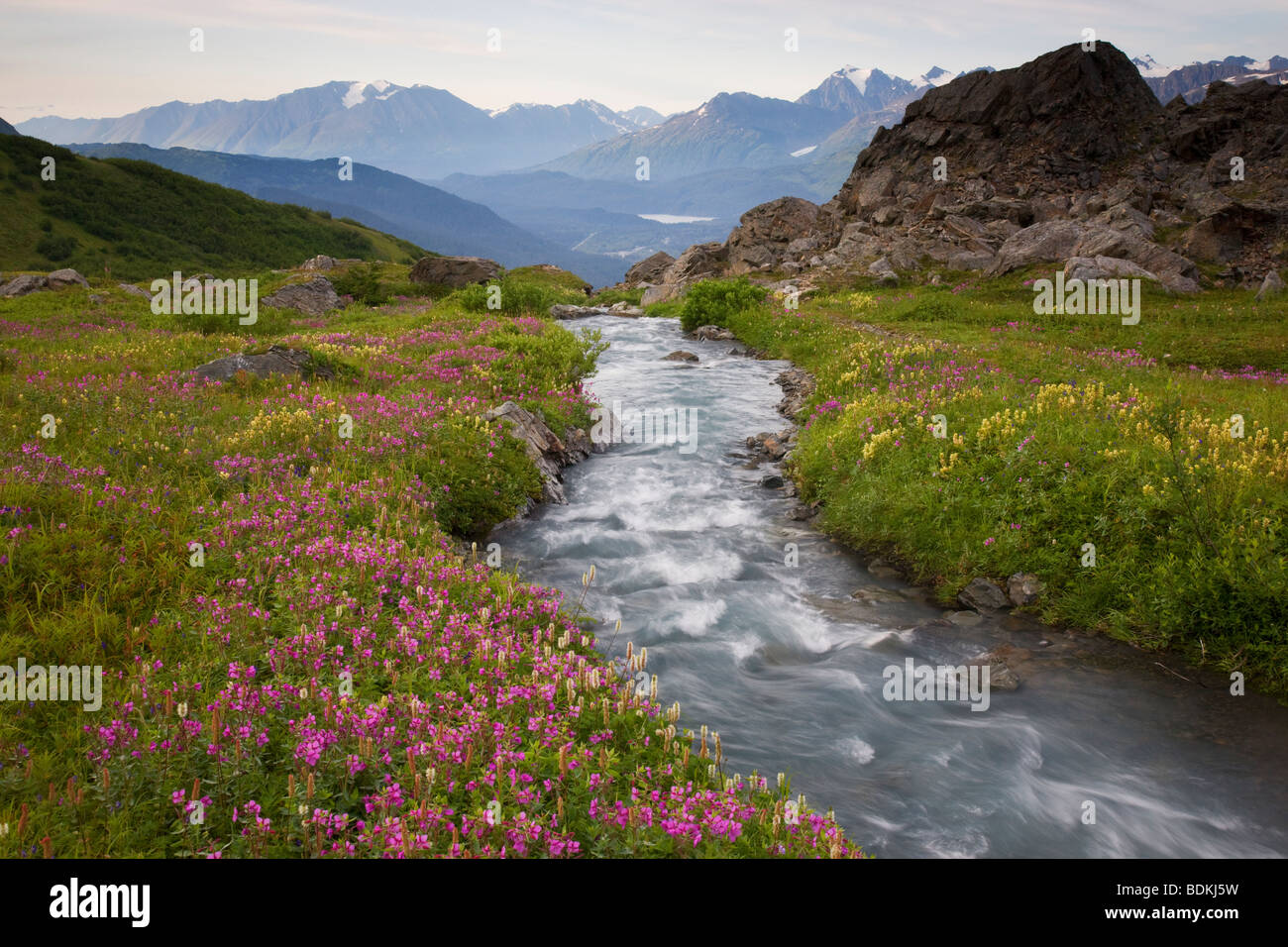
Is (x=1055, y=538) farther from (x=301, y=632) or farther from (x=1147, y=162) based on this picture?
(x=1147, y=162)

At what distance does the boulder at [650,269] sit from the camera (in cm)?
7988

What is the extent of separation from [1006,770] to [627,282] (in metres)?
76.9

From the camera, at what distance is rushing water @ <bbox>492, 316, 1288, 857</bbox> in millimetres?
6602

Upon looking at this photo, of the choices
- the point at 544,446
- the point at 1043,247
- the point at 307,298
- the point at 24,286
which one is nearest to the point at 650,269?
the point at 1043,247

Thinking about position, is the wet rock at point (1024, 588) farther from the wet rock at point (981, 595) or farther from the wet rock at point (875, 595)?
the wet rock at point (875, 595)

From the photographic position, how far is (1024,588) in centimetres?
1029

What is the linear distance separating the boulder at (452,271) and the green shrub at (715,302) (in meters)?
19.0

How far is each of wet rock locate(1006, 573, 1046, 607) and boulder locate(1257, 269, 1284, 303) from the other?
1193 inches

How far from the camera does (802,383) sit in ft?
80.9

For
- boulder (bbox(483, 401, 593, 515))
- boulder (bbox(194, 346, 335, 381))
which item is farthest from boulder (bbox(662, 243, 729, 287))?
boulder (bbox(194, 346, 335, 381))

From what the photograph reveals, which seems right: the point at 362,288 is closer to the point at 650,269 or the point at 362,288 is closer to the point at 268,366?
the point at 268,366

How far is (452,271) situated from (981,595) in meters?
51.4
